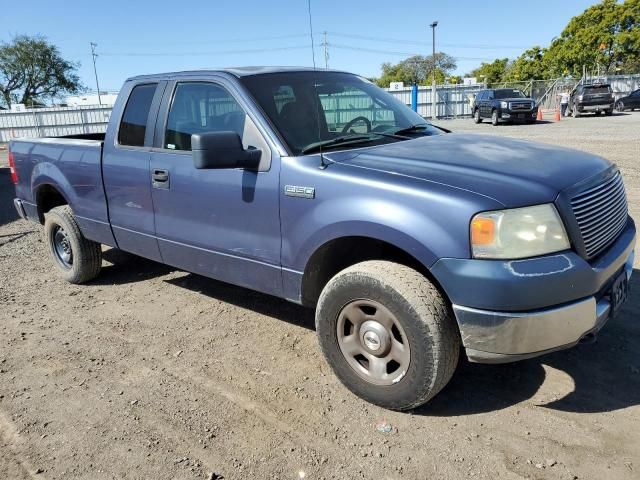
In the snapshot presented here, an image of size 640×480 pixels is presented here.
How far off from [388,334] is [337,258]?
25.0 inches

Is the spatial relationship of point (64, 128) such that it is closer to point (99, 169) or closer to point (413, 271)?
point (99, 169)

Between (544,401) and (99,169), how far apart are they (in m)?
3.82

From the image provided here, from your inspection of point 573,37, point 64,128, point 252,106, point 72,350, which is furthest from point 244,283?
point 573,37

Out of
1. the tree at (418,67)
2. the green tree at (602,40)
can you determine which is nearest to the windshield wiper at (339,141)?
the green tree at (602,40)

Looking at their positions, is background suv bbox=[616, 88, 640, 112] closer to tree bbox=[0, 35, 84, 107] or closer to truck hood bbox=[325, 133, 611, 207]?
truck hood bbox=[325, 133, 611, 207]

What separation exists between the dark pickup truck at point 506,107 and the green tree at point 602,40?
30348mm

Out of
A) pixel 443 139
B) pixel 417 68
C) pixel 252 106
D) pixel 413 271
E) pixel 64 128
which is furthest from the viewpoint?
pixel 417 68

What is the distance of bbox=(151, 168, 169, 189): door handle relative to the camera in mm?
3941

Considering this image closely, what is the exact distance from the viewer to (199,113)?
390 cm

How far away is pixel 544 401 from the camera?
10.1ft

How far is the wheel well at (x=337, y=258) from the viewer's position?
3.15 meters

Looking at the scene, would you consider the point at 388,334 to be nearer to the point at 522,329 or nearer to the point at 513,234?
the point at 522,329

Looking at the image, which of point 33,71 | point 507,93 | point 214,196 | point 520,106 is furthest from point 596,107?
point 33,71

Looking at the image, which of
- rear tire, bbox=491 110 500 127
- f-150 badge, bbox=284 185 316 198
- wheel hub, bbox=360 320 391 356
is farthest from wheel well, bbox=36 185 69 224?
rear tire, bbox=491 110 500 127
